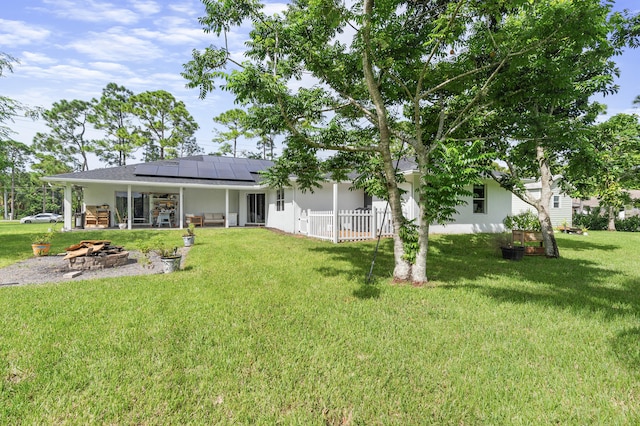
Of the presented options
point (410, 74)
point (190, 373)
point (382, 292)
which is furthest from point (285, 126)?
point (190, 373)

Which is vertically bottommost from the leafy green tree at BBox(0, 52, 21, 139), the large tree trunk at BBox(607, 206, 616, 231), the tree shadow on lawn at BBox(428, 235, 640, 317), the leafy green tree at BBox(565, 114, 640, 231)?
the tree shadow on lawn at BBox(428, 235, 640, 317)

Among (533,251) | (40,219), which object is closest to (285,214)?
(533,251)

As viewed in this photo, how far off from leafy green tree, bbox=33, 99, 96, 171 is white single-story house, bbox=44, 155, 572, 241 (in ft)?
68.9

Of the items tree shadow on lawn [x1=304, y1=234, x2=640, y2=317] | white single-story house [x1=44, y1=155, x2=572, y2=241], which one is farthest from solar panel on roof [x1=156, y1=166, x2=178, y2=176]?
tree shadow on lawn [x1=304, y1=234, x2=640, y2=317]

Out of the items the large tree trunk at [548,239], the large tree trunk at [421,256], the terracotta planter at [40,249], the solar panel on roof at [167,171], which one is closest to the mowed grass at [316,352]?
the large tree trunk at [421,256]

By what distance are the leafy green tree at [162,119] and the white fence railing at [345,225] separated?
25.0 m

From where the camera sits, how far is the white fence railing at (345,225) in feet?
36.3

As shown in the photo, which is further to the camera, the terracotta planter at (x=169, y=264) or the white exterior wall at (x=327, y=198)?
the white exterior wall at (x=327, y=198)

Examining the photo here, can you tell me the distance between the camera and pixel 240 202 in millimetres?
18422

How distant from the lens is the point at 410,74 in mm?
5652

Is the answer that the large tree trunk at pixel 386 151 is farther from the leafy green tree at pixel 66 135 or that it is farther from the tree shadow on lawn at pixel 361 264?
the leafy green tree at pixel 66 135

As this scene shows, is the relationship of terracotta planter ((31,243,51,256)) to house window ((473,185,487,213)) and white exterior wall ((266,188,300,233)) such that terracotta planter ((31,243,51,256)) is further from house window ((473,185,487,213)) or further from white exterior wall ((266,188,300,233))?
house window ((473,185,487,213))

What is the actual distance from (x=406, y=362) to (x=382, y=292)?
2166 millimetres

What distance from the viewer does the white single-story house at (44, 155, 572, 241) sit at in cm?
1221
